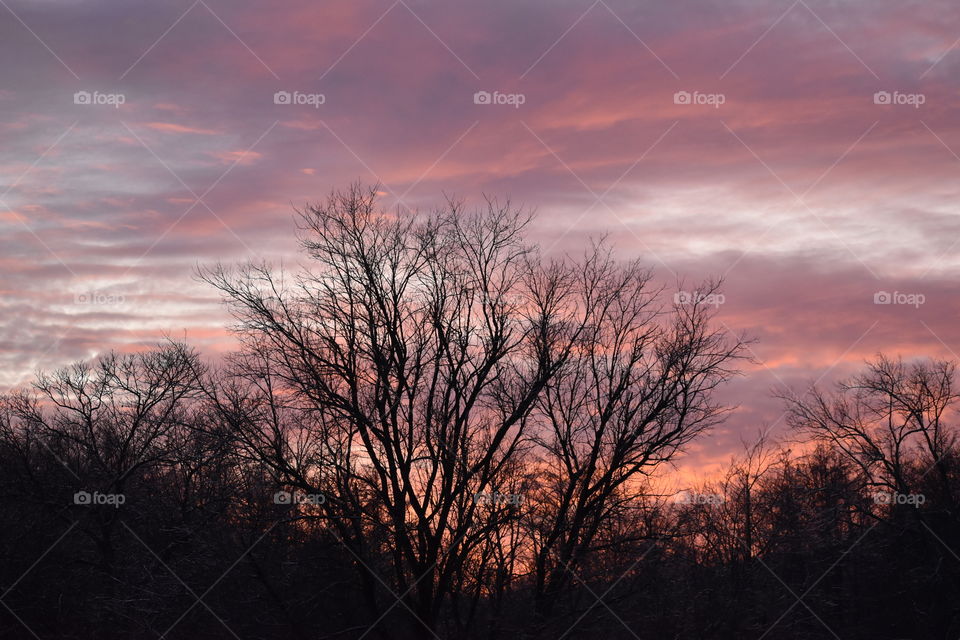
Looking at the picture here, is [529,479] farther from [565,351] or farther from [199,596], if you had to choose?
[199,596]

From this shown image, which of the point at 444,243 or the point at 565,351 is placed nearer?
the point at 444,243

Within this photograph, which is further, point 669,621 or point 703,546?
point 703,546

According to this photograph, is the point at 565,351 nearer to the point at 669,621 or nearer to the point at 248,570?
the point at 248,570

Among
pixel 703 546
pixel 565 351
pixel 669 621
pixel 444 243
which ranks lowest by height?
pixel 669 621

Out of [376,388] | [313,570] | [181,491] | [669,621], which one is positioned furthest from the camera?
[181,491]

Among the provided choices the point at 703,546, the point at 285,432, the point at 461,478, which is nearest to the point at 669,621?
the point at 703,546

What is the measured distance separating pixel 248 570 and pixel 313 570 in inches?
114

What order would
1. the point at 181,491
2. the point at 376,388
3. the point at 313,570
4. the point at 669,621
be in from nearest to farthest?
the point at 376,388
the point at 313,570
the point at 669,621
the point at 181,491

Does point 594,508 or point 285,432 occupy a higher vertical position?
point 285,432

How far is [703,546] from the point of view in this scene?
1849 inches

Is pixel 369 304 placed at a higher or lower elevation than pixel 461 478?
higher

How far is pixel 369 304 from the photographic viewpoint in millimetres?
27406

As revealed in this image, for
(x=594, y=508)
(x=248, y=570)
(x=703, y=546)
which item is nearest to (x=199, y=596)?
(x=248, y=570)

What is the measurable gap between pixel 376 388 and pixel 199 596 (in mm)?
10476
